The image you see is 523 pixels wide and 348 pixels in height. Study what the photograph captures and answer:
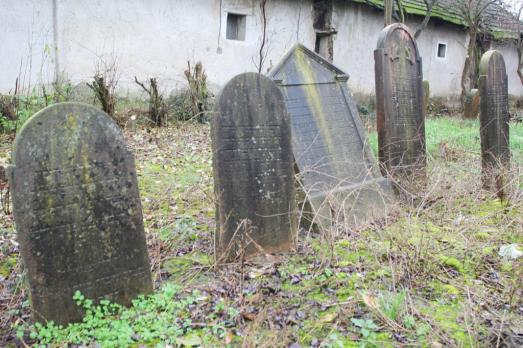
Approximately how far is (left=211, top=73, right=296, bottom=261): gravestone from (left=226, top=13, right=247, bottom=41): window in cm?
865

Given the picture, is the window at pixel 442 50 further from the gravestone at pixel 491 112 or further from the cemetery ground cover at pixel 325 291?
the cemetery ground cover at pixel 325 291

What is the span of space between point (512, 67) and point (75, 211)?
21230mm

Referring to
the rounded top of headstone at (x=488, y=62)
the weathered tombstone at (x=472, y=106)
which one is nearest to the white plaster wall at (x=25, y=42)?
the rounded top of headstone at (x=488, y=62)

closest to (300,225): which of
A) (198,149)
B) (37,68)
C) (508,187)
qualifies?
(508,187)

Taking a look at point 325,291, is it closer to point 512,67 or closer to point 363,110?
point 363,110

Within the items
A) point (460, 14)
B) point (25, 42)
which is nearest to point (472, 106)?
point (460, 14)

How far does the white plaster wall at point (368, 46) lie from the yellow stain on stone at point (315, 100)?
9292 mm

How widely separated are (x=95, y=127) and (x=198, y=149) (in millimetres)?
5174

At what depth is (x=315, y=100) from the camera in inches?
203

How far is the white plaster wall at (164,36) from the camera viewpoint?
9.57 metres

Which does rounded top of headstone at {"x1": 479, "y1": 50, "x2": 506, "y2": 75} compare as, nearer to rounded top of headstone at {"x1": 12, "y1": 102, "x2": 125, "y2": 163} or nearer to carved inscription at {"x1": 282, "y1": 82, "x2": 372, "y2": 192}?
carved inscription at {"x1": 282, "y1": 82, "x2": 372, "y2": 192}

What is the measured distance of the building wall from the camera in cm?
889

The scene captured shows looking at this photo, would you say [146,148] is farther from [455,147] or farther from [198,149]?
[455,147]

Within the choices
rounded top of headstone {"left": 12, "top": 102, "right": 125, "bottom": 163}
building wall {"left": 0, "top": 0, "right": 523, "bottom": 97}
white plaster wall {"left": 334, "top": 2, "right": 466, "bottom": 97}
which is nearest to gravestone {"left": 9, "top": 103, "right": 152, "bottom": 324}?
rounded top of headstone {"left": 12, "top": 102, "right": 125, "bottom": 163}
